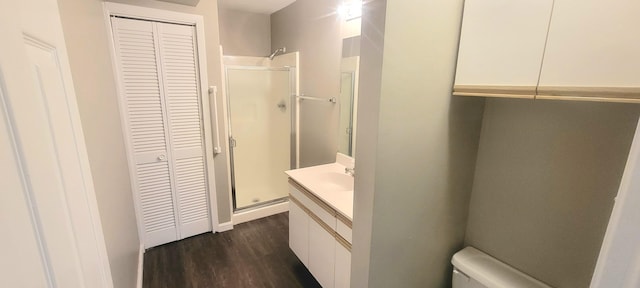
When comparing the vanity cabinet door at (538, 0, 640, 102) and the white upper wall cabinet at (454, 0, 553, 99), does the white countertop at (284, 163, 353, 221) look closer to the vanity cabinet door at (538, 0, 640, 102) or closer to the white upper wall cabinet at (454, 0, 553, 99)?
the white upper wall cabinet at (454, 0, 553, 99)

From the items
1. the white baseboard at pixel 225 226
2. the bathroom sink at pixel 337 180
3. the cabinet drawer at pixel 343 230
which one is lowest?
the white baseboard at pixel 225 226

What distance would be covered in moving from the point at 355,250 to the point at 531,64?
42.1 inches

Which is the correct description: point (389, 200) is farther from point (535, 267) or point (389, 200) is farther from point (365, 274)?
point (535, 267)

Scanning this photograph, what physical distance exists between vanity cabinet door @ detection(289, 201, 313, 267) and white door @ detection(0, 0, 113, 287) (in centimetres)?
131

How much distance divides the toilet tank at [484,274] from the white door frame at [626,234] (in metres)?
0.95

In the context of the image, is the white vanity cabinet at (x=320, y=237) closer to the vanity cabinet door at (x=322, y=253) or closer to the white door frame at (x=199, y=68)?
the vanity cabinet door at (x=322, y=253)

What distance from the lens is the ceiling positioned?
3.02 metres

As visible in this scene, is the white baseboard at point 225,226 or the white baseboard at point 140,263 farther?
the white baseboard at point 225,226

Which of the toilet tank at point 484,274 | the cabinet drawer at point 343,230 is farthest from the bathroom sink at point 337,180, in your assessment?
the toilet tank at point 484,274

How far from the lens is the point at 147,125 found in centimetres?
220

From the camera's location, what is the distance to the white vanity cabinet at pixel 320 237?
1511 mm

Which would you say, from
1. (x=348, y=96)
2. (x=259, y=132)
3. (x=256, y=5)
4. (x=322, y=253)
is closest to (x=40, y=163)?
(x=322, y=253)

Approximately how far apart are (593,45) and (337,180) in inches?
62.5

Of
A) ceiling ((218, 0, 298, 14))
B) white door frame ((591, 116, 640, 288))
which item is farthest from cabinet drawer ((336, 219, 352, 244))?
ceiling ((218, 0, 298, 14))
